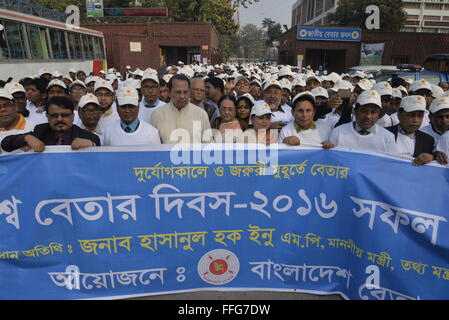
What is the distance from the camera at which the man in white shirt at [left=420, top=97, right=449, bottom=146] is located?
3.34 metres

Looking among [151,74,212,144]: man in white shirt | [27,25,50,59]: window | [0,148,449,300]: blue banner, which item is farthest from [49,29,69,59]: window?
[0,148,449,300]: blue banner

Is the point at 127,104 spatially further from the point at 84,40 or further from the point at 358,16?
the point at 358,16

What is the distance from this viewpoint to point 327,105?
4469 millimetres

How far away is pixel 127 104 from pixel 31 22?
39.8 ft

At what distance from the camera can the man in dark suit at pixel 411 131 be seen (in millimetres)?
3164

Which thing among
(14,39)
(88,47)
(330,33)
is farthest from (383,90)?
(330,33)

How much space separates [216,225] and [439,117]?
2.46 m

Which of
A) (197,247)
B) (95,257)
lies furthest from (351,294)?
(95,257)

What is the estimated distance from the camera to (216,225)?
283cm

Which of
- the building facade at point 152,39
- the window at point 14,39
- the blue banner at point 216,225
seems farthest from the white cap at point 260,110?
the building facade at point 152,39

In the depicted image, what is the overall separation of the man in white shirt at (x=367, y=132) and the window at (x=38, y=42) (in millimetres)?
12899

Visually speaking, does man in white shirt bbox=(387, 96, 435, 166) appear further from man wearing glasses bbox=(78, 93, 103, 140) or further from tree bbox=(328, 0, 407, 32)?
tree bbox=(328, 0, 407, 32)

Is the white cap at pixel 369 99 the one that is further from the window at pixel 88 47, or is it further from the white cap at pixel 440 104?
the window at pixel 88 47

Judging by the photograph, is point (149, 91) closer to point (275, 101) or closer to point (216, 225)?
→ point (275, 101)
